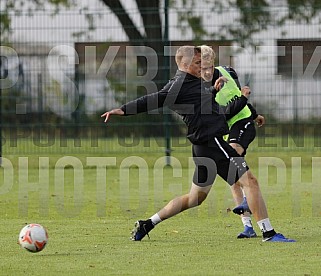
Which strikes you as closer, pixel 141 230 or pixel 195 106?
pixel 195 106

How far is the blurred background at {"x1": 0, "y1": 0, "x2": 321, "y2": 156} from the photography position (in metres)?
19.4

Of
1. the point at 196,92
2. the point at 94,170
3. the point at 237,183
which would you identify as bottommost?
the point at 94,170

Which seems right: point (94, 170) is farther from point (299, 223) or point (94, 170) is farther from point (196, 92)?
point (196, 92)

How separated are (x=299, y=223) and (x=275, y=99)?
9198 millimetres

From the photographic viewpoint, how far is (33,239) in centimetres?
820

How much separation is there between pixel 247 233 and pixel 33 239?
2.25 metres

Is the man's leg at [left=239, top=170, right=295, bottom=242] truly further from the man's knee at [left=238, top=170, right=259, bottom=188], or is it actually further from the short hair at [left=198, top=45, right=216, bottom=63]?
the short hair at [left=198, top=45, right=216, bottom=63]

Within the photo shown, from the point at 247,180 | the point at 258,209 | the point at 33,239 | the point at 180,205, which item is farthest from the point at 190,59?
the point at 33,239

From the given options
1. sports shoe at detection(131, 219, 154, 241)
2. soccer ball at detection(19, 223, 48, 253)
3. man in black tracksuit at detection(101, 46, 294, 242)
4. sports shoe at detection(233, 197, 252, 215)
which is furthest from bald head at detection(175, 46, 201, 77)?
soccer ball at detection(19, 223, 48, 253)

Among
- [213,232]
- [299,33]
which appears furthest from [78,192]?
[299,33]

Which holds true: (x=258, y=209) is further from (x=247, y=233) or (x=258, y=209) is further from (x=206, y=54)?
(x=206, y=54)

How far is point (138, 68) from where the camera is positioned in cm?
1962

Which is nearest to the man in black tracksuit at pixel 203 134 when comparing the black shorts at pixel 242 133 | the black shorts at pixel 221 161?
the black shorts at pixel 221 161

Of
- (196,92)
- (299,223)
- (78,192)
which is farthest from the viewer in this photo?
(78,192)
